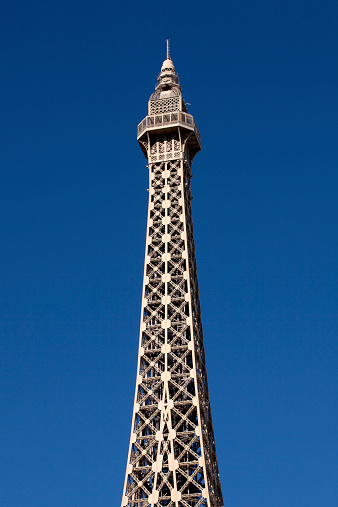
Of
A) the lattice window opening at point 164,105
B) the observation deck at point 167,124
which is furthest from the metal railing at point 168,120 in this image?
the lattice window opening at point 164,105

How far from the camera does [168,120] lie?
227ft

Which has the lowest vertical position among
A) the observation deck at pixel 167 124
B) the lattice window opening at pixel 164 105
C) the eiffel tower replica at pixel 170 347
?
the eiffel tower replica at pixel 170 347

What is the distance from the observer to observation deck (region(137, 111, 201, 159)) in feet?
226

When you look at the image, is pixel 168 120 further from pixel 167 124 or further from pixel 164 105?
pixel 164 105

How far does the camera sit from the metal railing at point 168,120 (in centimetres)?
6894

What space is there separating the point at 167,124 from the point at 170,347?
1824 cm

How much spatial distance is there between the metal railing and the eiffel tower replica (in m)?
0.08

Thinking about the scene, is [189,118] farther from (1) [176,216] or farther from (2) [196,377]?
(2) [196,377]

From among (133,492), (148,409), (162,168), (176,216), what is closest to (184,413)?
(148,409)

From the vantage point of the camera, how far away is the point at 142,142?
230 feet

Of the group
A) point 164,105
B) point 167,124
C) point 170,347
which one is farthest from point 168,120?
point 170,347

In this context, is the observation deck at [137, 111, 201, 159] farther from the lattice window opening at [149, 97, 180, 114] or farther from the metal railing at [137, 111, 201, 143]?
the lattice window opening at [149, 97, 180, 114]

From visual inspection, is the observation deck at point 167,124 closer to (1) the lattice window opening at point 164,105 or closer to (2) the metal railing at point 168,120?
(2) the metal railing at point 168,120

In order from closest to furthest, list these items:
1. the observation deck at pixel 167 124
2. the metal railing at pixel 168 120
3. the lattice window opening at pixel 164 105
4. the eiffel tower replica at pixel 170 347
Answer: the eiffel tower replica at pixel 170 347
the observation deck at pixel 167 124
the metal railing at pixel 168 120
the lattice window opening at pixel 164 105
